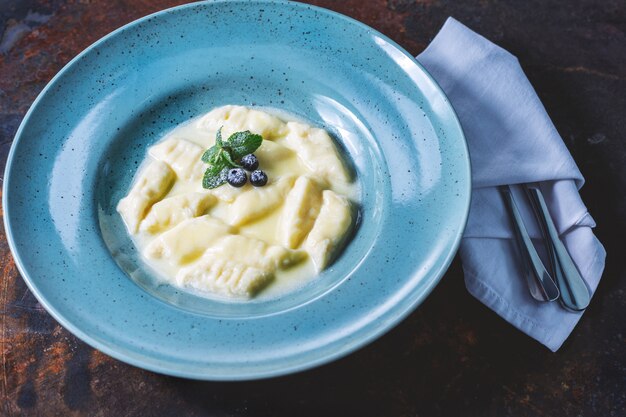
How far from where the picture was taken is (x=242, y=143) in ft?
7.02

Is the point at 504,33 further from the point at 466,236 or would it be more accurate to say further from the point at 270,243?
the point at 270,243

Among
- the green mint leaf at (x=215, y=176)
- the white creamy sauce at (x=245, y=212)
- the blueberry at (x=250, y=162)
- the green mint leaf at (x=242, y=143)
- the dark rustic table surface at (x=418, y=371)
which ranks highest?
the green mint leaf at (x=242, y=143)

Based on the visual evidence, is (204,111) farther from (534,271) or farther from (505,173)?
(534,271)

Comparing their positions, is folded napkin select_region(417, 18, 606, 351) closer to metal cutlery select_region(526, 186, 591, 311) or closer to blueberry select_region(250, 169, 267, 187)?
metal cutlery select_region(526, 186, 591, 311)

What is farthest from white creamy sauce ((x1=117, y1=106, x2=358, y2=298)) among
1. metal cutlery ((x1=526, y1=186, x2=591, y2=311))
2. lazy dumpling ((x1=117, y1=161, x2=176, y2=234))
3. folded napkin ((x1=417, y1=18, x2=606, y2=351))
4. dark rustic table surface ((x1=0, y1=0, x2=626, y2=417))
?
metal cutlery ((x1=526, y1=186, x2=591, y2=311))

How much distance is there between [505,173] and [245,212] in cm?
88

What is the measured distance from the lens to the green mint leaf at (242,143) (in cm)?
214

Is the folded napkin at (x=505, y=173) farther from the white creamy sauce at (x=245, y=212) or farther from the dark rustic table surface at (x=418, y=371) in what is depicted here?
the white creamy sauce at (x=245, y=212)

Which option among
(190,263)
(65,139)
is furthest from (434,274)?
(65,139)

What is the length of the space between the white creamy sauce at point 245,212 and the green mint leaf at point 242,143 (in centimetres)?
8

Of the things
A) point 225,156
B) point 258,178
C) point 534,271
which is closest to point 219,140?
point 225,156

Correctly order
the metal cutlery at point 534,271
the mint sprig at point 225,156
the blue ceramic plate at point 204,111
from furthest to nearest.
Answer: the mint sprig at point 225,156
the metal cutlery at point 534,271
the blue ceramic plate at point 204,111

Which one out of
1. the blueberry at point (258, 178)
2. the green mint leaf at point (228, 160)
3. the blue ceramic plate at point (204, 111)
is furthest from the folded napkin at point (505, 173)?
the green mint leaf at point (228, 160)

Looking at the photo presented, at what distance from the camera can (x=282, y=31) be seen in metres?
2.44
